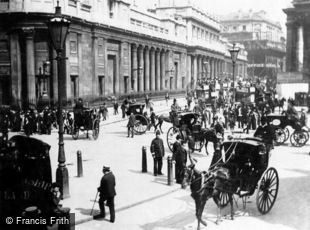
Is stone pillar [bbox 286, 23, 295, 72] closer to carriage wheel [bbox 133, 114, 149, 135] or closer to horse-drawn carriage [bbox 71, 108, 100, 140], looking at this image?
carriage wheel [bbox 133, 114, 149, 135]

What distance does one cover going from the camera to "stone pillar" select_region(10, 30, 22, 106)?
107 ft

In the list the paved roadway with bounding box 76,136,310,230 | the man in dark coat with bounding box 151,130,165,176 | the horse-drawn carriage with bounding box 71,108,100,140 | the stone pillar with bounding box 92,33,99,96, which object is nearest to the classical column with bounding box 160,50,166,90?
the stone pillar with bounding box 92,33,99,96

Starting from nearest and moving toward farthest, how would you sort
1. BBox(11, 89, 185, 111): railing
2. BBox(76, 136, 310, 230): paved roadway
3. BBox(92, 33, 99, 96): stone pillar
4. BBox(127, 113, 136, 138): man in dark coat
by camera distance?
BBox(76, 136, 310, 230): paved roadway, BBox(127, 113, 136, 138): man in dark coat, BBox(11, 89, 185, 111): railing, BBox(92, 33, 99, 96): stone pillar

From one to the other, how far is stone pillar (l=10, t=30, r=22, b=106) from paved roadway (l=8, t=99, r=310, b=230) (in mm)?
16411

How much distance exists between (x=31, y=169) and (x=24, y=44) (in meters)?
25.3

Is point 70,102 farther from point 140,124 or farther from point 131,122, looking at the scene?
point 131,122

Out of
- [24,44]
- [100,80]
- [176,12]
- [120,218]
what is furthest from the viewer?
[176,12]

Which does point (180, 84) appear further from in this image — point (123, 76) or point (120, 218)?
point (120, 218)

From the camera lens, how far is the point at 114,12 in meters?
46.3

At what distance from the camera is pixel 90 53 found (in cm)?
3806

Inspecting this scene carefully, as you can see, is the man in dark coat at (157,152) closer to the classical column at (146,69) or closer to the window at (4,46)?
the window at (4,46)

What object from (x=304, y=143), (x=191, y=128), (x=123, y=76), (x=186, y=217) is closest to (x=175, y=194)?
(x=186, y=217)

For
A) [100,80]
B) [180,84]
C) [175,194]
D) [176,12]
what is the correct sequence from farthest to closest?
[176,12] → [180,84] → [100,80] → [175,194]

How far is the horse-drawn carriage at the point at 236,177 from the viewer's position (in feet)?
29.8
